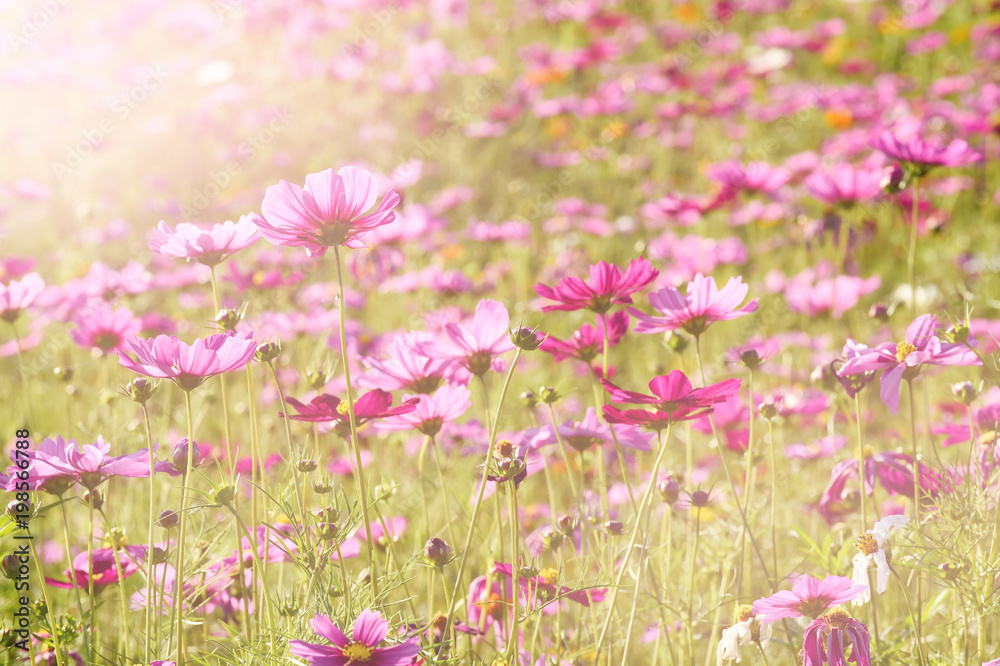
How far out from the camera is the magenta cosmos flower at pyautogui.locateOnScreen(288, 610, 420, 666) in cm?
63

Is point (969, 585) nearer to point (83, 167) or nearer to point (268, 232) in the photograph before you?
point (268, 232)

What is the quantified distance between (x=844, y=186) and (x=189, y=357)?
151 centimetres

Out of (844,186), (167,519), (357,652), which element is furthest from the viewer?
(844,186)

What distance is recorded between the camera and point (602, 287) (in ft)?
2.89

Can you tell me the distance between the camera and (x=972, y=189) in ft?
12.1

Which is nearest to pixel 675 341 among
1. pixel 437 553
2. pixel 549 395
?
pixel 549 395

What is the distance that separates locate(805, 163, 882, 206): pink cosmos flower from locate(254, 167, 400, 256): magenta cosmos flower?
129cm

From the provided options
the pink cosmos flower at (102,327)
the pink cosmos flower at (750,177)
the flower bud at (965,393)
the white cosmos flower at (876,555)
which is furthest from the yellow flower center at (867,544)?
the pink cosmos flower at (750,177)

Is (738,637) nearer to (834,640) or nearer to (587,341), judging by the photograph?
(834,640)

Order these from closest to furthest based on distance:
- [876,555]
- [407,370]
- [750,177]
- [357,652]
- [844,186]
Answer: [357,652] < [876,555] < [407,370] < [844,186] < [750,177]

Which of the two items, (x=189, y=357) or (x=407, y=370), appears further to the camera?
(x=407, y=370)

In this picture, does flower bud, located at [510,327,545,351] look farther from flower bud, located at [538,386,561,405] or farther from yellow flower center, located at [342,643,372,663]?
yellow flower center, located at [342,643,372,663]

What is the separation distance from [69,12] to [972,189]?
5.72 metres

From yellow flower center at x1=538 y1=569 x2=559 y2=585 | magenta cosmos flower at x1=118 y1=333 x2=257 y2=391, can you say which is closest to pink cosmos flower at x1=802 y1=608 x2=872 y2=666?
yellow flower center at x1=538 y1=569 x2=559 y2=585
